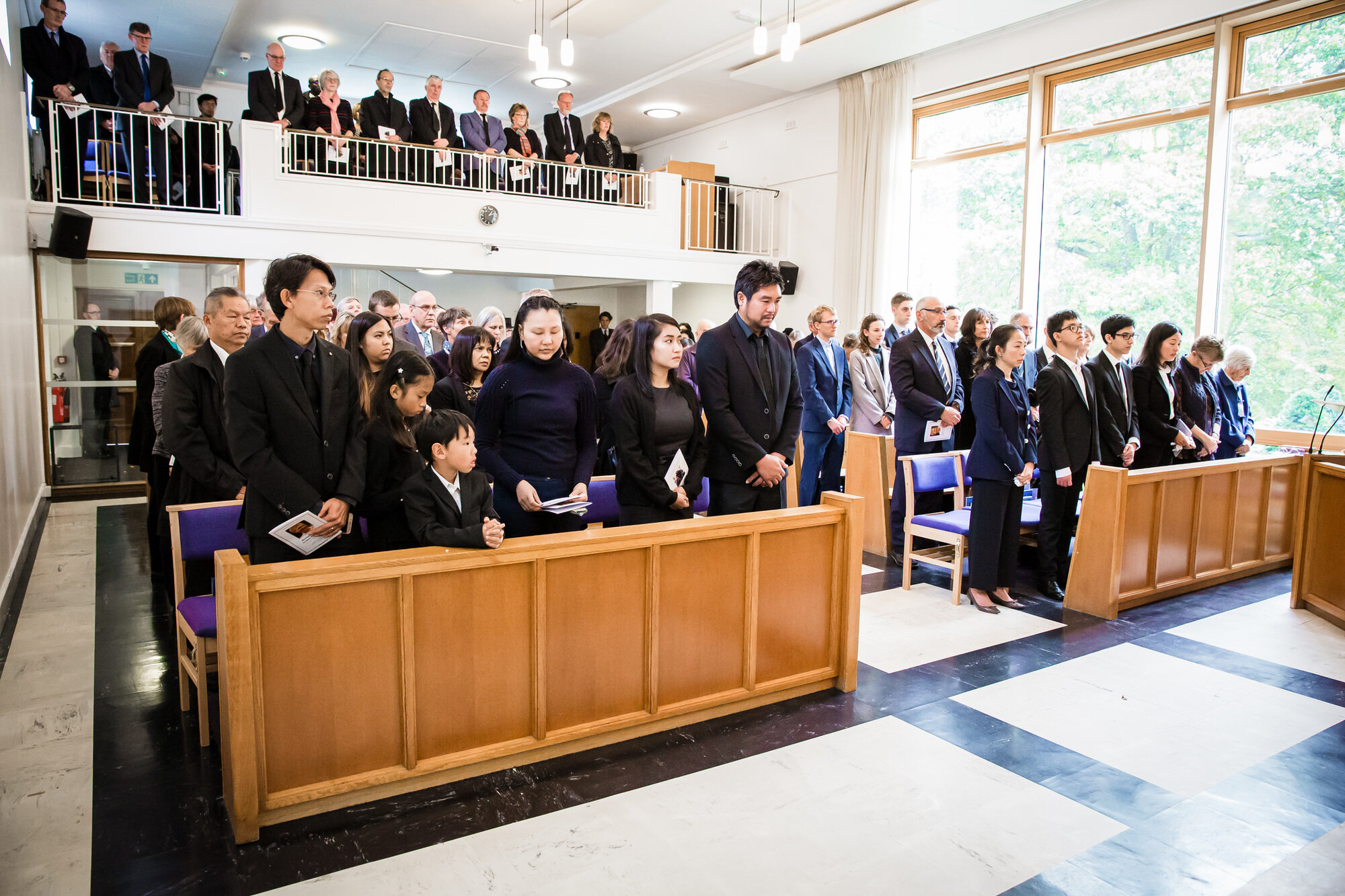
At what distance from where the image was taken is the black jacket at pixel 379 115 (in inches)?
367

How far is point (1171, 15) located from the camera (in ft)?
24.1

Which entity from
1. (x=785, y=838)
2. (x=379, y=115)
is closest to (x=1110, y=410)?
(x=785, y=838)

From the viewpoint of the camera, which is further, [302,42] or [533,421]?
[302,42]

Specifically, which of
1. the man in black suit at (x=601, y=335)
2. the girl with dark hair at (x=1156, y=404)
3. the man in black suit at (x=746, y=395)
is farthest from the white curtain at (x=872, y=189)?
the man in black suit at (x=746, y=395)

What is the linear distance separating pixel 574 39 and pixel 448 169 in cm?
210

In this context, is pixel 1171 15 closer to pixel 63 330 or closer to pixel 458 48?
pixel 458 48

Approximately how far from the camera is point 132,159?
775 centimetres

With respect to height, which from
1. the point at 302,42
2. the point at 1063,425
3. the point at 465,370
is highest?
the point at 302,42

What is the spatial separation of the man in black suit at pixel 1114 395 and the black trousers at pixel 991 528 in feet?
2.19

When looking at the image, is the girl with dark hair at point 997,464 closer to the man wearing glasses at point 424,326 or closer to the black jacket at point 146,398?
the man wearing glasses at point 424,326

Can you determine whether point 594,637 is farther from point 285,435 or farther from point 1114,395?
point 1114,395

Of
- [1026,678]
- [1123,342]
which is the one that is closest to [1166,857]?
[1026,678]

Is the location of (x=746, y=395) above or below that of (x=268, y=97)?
below

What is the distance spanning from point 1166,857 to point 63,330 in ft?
29.4
